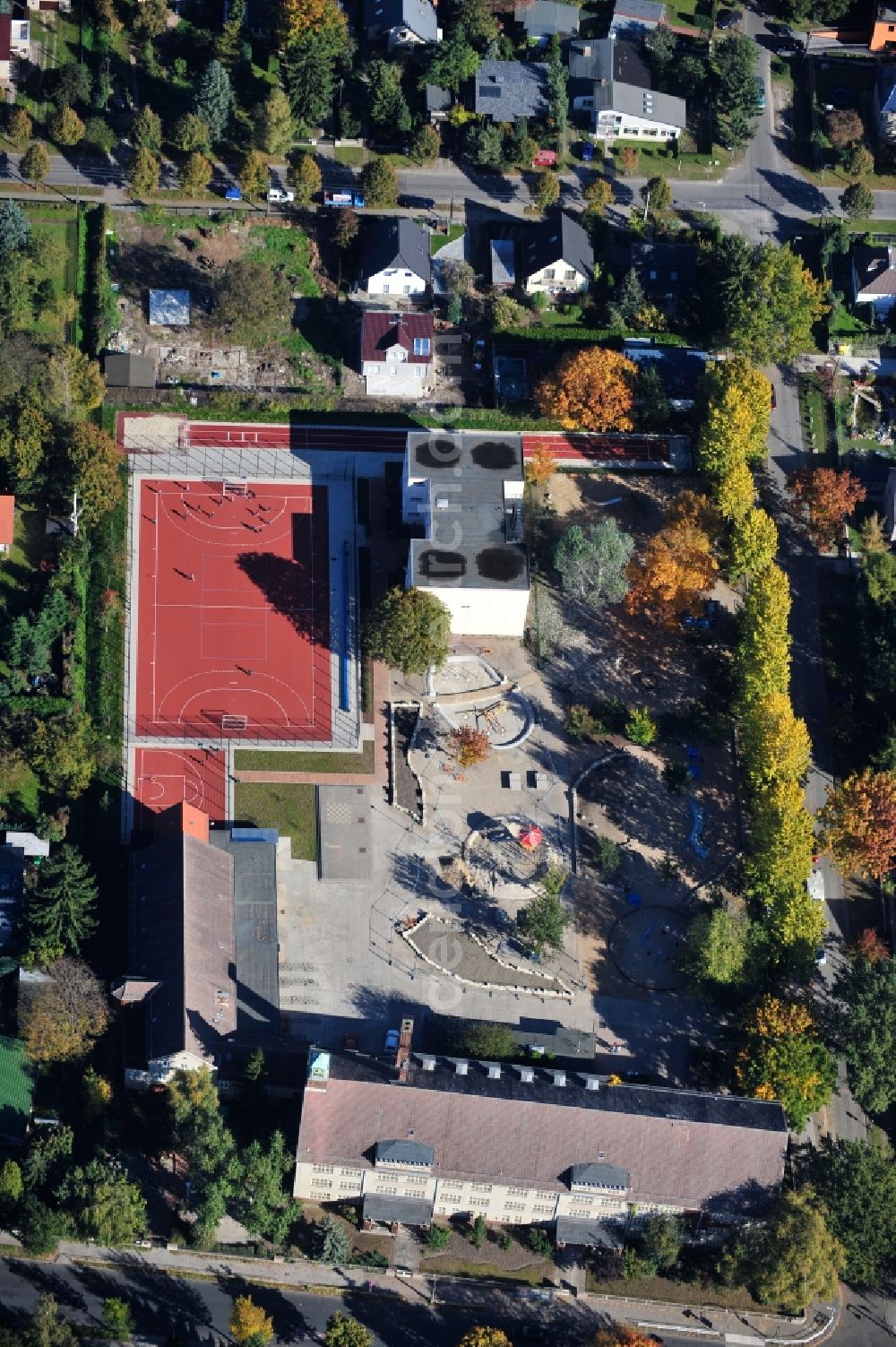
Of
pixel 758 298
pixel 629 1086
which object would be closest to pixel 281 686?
pixel 629 1086

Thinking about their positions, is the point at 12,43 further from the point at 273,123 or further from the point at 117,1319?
the point at 117,1319

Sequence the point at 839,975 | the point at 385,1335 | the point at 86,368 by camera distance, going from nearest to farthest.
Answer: the point at 385,1335
the point at 839,975
the point at 86,368

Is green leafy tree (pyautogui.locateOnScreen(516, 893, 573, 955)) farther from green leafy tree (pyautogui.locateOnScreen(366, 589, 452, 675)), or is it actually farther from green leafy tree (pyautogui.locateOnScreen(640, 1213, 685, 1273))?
green leafy tree (pyautogui.locateOnScreen(640, 1213, 685, 1273))

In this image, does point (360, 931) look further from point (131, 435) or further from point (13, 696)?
point (131, 435)

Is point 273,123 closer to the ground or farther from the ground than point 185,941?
farther from the ground

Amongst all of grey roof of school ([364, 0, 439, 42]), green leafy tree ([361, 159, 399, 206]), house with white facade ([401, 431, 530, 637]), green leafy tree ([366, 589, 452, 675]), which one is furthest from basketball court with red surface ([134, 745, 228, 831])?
grey roof of school ([364, 0, 439, 42])

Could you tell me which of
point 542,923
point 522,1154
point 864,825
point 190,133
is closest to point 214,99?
point 190,133
